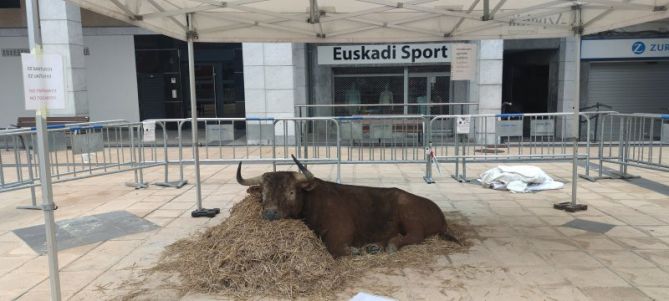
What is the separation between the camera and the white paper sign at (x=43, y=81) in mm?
3750

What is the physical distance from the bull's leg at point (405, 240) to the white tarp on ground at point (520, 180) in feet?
13.1

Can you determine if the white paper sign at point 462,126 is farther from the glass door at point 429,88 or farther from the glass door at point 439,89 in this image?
the glass door at point 439,89

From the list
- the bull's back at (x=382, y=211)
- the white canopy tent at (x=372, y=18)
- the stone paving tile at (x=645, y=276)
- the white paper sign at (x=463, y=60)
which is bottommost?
the stone paving tile at (x=645, y=276)

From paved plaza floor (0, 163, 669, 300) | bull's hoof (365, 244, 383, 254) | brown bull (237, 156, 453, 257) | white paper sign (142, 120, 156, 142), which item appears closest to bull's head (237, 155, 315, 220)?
brown bull (237, 156, 453, 257)

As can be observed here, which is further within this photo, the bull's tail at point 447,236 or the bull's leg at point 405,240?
the bull's tail at point 447,236

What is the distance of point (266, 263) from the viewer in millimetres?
4746

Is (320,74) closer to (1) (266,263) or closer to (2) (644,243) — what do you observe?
(2) (644,243)

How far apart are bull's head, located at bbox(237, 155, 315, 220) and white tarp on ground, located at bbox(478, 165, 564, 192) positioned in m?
5.23

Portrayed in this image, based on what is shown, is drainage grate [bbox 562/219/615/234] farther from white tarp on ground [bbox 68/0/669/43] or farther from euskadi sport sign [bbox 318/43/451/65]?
euskadi sport sign [bbox 318/43/451/65]

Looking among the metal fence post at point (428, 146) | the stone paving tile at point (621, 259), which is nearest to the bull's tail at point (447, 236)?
the stone paving tile at point (621, 259)

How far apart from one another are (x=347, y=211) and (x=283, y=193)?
0.80 meters

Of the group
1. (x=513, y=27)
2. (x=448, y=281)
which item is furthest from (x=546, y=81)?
(x=448, y=281)

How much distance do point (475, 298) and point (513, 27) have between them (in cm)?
461

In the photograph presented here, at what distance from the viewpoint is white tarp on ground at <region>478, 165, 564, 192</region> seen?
9.30m
